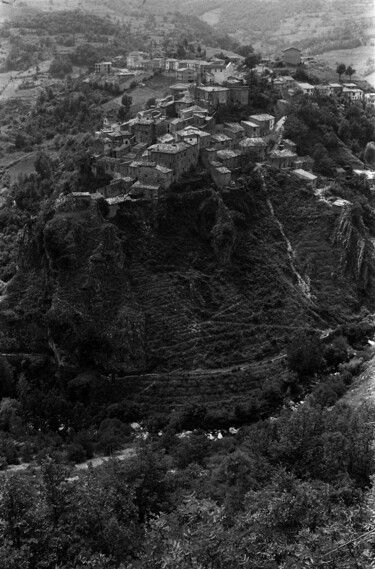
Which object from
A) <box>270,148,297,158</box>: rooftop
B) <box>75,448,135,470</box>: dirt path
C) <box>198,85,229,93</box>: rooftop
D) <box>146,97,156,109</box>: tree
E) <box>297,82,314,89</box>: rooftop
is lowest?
<box>75,448,135,470</box>: dirt path

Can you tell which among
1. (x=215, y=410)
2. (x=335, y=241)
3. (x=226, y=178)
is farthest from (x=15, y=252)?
(x=335, y=241)

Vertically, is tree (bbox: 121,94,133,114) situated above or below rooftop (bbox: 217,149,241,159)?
above

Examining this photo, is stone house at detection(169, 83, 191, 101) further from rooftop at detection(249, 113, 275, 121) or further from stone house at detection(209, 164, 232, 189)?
stone house at detection(209, 164, 232, 189)

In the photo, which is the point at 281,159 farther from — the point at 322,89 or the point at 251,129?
the point at 322,89

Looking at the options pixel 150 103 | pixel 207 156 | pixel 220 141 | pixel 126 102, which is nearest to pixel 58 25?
pixel 126 102

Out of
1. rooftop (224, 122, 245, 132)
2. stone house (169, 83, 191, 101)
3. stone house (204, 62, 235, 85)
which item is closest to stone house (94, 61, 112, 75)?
stone house (204, 62, 235, 85)

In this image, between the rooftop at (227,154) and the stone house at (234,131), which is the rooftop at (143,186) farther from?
the stone house at (234,131)

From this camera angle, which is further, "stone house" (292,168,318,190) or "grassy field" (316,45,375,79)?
"grassy field" (316,45,375,79)

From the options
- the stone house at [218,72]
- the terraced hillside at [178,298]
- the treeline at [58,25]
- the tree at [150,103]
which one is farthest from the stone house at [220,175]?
the treeline at [58,25]

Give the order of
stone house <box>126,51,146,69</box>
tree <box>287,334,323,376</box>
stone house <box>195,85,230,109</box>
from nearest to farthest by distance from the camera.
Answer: tree <box>287,334,323,376</box>
stone house <box>195,85,230,109</box>
stone house <box>126,51,146,69</box>
